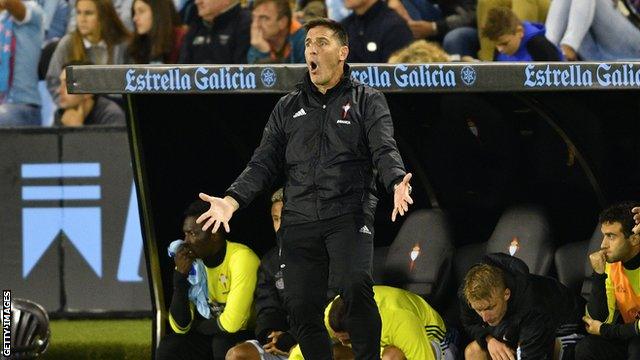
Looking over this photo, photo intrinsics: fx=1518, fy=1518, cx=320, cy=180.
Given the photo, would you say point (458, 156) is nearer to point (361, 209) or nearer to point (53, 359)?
point (361, 209)

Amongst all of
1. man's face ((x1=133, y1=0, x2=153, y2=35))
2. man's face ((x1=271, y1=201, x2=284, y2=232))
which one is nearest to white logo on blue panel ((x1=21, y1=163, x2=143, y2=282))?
man's face ((x1=133, y1=0, x2=153, y2=35))

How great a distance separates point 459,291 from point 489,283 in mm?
395

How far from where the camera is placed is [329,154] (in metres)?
6.79

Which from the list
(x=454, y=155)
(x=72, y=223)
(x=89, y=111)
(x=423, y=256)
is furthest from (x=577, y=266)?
(x=89, y=111)

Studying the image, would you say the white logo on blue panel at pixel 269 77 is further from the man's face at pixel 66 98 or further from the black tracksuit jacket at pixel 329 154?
the man's face at pixel 66 98

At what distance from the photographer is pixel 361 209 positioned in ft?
22.3

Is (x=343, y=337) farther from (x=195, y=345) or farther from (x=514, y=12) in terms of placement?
(x=514, y=12)

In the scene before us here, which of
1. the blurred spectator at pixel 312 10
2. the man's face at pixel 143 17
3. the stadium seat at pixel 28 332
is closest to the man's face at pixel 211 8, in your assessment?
the man's face at pixel 143 17

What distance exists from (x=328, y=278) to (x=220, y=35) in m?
4.96

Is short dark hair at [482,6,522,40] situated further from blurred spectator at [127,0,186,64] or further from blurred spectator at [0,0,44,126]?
blurred spectator at [0,0,44,126]

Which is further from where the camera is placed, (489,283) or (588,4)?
(588,4)

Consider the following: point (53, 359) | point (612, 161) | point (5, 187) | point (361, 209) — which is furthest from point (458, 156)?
point (5, 187)

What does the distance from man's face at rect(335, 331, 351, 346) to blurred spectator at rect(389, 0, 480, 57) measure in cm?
359

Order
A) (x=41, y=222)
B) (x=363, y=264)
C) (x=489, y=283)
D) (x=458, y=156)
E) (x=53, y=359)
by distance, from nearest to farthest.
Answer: (x=363, y=264)
(x=489, y=283)
(x=458, y=156)
(x=53, y=359)
(x=41, y=222)
